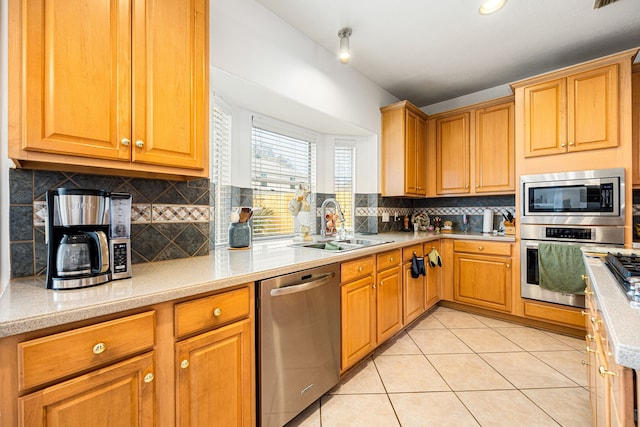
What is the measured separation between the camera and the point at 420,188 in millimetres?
3508

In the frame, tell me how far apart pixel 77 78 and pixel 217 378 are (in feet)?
4.28

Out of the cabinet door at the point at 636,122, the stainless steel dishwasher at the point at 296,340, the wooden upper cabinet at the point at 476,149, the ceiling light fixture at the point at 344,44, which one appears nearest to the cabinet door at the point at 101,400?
the stainless steel dishwasher at the point at 296,340

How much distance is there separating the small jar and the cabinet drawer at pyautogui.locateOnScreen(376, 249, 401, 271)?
1.02 meters

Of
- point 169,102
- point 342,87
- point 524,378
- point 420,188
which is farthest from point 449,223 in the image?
point 169,102

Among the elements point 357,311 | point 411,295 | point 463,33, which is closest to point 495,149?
point 463,33

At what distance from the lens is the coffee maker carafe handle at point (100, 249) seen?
3.41ft

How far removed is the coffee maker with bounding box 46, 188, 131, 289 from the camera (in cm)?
98

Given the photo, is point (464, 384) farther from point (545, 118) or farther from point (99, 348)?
point (545, 118)

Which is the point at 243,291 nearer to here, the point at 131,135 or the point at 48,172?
the point at 131,135

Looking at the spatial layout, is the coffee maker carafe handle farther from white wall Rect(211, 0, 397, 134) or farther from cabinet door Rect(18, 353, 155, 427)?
white wall Rect(211, 0, 397, 134)

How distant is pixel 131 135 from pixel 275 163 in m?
1.51

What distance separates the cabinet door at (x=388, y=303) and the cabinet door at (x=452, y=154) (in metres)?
1.63

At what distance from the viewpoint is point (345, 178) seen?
329 cm

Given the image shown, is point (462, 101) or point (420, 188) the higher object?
point (462, 101)
